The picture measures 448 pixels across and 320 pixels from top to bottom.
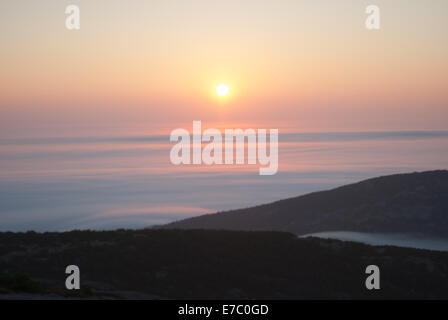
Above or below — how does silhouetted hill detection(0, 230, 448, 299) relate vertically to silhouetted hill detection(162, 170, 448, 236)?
below

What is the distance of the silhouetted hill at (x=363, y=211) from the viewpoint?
170 ft

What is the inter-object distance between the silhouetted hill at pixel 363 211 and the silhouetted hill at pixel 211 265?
21.7 meters

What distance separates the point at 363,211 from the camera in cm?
5519

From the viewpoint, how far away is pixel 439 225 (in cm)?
5069

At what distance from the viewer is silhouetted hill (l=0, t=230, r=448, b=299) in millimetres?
24016

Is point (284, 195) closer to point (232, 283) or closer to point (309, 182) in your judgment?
point (309, 182)

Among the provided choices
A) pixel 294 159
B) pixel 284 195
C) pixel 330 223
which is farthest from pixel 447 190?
pixel 294 159

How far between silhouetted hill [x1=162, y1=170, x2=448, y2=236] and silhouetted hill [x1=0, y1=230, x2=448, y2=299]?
852 inches

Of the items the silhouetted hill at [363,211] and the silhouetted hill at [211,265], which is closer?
the silhouetted hill at [211,265]

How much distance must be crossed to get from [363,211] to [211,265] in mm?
31033

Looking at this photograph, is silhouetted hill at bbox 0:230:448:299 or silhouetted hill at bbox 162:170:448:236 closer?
silhouetted hill at bbox 0:230:448:299
